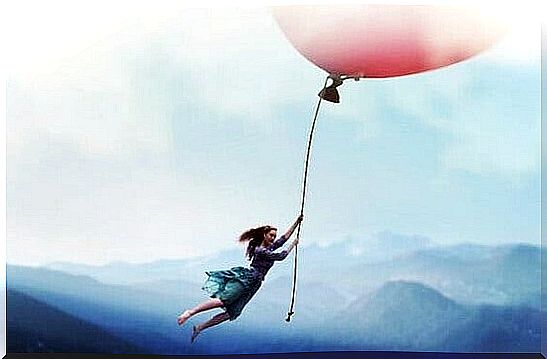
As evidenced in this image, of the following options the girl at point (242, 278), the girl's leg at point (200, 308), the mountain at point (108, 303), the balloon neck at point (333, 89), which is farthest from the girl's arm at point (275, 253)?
the balloon neck at point (333, 89)

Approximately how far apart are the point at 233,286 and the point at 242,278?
5 cm

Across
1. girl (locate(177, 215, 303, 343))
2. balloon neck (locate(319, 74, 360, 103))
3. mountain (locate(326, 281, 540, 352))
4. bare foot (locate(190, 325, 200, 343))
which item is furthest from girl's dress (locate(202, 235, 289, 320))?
balloon neck (locate(319, 74, 360, 103))

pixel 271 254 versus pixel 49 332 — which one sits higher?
pixel 271 254

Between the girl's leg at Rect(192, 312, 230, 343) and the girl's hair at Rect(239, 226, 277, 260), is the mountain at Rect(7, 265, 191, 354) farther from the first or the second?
the girl's hair at Rect(239, 226, 277, 260)

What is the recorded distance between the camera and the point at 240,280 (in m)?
3.30

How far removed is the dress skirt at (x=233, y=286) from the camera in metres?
3.29

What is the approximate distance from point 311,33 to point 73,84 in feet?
3.14

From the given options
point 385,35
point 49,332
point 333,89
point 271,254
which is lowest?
point 49,332

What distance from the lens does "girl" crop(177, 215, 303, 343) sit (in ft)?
10.8

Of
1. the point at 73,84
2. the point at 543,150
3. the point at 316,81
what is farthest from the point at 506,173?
the point at 73,84

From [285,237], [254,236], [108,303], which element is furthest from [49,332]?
[285,237]

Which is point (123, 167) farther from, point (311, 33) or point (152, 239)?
point (311, 33)

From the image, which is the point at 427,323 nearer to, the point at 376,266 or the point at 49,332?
the point at 376,266

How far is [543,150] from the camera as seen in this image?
329cm
